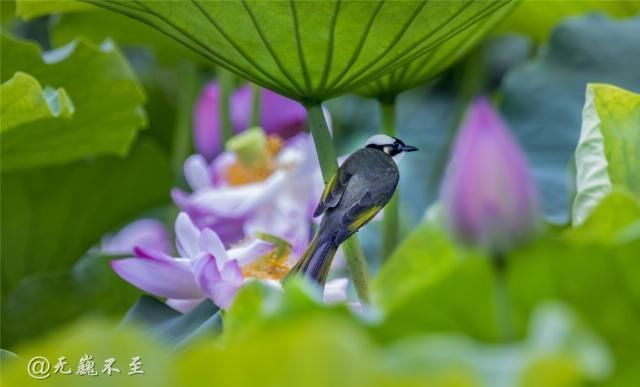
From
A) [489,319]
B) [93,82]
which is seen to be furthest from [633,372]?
[93,82]

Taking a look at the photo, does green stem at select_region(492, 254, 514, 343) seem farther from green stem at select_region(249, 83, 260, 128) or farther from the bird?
green stem at select_region(249, 83, 260, 128)

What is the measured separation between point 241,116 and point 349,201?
568mm

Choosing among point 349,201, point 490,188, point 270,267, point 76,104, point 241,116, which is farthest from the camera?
point 241,116

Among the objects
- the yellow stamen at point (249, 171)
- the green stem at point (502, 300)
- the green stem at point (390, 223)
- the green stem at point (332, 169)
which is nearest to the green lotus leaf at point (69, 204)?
the yellow stamen at point (249, 171)

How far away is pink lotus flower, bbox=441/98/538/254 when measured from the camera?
0.28m

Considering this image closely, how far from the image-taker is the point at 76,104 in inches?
31.1

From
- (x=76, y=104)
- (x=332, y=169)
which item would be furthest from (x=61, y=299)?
(x=332, y=169)

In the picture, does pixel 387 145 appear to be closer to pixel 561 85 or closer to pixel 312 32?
pixel 312 32

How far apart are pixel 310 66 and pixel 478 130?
25cm

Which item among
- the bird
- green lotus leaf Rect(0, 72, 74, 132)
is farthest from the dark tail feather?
green lotus leaf Rect(0, 72, 74, 132)

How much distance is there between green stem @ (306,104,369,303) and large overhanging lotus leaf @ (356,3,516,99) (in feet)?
0.36

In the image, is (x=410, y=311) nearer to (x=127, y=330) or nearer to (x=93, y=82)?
(x=127, y=330)

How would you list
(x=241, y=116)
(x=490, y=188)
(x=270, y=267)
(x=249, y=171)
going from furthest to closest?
1. (x=241, y=116)
2. (x=249, y=171)
3. (x=270, y=267)
4. (x=490, y=188)

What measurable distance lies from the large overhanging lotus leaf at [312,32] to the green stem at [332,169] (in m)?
0.02
